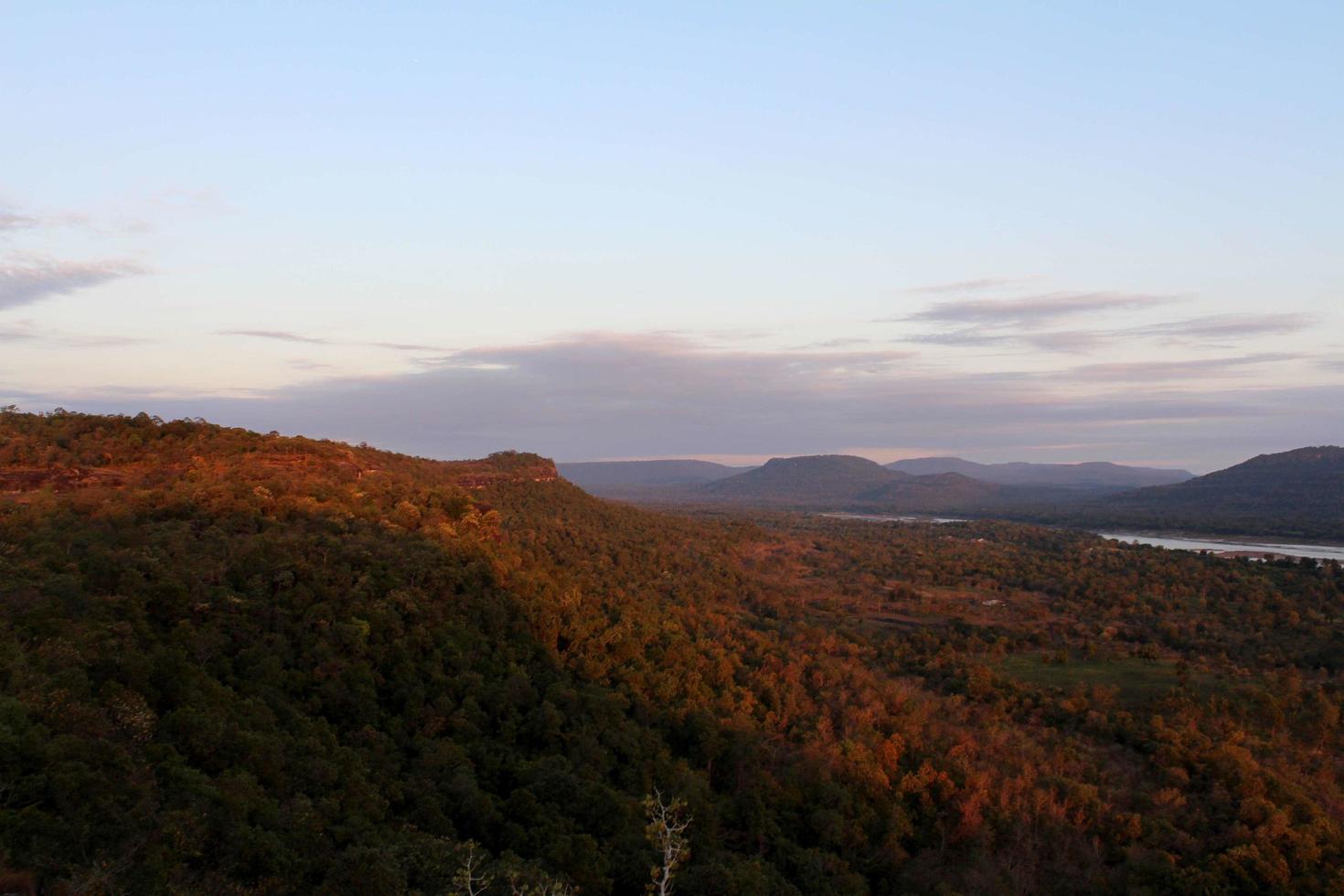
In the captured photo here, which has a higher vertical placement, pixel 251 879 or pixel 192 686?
pixel 192 686

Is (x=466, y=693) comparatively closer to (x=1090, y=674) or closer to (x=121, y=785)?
(x=121, y=785)

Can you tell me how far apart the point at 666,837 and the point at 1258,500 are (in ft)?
534

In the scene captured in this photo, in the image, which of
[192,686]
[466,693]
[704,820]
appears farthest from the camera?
[466,693]

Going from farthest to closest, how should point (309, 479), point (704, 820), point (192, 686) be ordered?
1. point (309, 479)
2. point (704, 820)
3. point (192, 686)

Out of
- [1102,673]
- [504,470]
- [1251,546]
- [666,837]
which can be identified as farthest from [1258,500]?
[666,837]

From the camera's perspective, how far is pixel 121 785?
Result: 1129 cm

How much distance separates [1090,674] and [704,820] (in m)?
27.1

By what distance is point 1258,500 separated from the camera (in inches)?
5433

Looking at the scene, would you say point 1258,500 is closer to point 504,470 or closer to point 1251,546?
point 1251,546

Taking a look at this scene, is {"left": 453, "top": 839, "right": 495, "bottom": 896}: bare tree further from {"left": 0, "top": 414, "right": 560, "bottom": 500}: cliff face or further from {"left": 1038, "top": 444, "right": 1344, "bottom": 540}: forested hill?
{"left": 1038, "top": 444, "right": 1344, "bottom": 540}: forested hill

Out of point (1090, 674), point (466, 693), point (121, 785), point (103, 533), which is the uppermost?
point (103, 533)

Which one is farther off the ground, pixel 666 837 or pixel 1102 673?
pixel 666 837

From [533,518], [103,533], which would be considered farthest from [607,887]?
[533,518]

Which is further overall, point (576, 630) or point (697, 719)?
point (576, 630)
